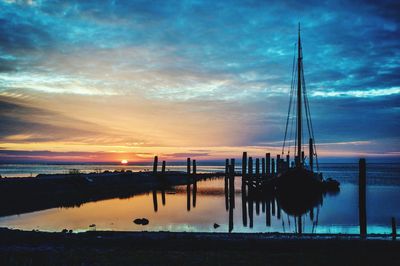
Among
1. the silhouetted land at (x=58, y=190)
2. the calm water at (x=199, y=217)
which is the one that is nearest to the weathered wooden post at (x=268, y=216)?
the calm water at (x=199, y=217)

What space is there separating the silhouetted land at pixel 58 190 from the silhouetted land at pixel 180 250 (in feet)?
40.8

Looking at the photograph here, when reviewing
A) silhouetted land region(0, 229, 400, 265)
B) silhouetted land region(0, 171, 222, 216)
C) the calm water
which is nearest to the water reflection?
the calm water

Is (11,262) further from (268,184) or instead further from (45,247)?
(268,184)

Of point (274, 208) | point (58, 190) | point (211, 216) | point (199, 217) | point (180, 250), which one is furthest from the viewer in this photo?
A: point (58, 190)

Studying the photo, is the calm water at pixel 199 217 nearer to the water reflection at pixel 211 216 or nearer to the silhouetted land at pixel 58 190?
the water reflection at pixel 211 216

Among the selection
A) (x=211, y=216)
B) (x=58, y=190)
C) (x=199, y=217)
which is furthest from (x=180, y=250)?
(x=58, y=190)

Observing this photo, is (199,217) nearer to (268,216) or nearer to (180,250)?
(268,216)

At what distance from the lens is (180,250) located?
12.1 meters

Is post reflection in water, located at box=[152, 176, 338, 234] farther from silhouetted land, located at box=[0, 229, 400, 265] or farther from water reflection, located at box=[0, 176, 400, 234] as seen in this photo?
silhouetted land, located at box=[0, 229, 400, 265]

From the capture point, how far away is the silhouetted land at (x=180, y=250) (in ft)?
33.3

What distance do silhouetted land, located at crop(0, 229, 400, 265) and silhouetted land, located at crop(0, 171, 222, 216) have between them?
40.8 feet

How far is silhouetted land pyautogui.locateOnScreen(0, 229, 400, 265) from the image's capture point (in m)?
10.1

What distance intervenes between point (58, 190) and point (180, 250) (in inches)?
965

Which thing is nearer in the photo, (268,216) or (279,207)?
(268,216)
